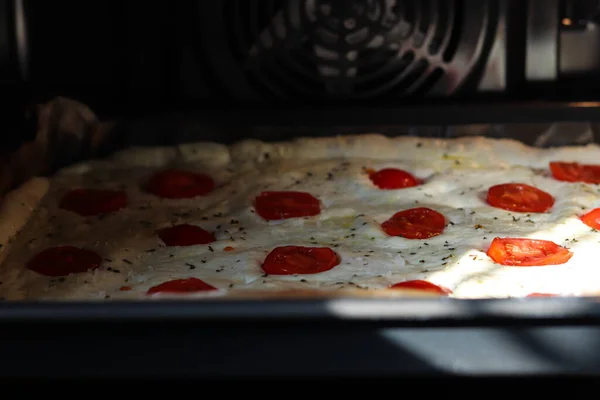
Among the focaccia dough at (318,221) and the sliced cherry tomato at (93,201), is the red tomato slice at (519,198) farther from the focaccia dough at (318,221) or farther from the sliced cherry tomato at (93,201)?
the sliced cherry tomato at (93,201)

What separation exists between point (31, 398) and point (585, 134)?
1.32 meters

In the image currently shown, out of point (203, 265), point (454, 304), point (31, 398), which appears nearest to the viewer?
point (454, 304)

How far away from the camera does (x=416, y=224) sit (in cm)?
141

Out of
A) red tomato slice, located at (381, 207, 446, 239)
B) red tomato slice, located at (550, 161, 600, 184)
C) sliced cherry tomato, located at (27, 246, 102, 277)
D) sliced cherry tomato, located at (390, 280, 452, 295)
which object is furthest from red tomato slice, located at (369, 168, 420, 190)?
sliced cherry tomato, located at (27, 246, 102, 277)

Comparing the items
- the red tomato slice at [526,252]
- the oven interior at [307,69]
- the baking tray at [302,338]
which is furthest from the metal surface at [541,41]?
the baking tray at [302,338]

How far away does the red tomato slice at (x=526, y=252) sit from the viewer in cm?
125

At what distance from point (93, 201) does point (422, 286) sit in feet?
2.40

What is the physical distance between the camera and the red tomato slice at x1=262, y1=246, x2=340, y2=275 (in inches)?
49.1

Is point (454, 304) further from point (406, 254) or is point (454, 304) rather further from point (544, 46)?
point (544, 46)

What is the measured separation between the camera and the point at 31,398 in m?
0.91

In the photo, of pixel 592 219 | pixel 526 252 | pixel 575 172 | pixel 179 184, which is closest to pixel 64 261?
pixel 179 184

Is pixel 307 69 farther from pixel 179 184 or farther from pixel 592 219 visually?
pixel 592 219

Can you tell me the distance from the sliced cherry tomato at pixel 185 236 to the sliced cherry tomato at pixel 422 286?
39 centimetres

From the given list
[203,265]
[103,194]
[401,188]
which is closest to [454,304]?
[203,265]
